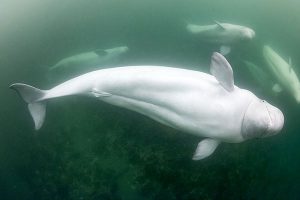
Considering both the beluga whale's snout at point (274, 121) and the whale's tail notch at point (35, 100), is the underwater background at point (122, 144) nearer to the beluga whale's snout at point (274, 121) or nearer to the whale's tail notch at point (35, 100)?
the whale's tail notch at point (35, 100)

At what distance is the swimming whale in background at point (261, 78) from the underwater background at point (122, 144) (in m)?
0.12

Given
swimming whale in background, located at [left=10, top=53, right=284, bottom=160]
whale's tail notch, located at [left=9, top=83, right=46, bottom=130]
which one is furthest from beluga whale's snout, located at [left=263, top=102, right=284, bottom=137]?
whale's tail notch, located at [left=9, top=83, right=46, bottom=130]

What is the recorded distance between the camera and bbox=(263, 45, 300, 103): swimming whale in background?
374 inches

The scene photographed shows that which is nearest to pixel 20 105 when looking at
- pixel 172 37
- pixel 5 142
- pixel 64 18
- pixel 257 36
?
pixel 5 142

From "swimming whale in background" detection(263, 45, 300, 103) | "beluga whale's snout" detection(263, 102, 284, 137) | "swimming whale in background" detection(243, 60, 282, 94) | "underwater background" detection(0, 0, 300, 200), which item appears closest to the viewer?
"beluga whale's snout" detection(263, 102, 284, 137)

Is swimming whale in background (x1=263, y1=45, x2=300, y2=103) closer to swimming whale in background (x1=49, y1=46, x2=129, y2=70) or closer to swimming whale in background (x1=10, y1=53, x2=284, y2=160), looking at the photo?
swimming whale in background (x1=49, y1=46, x2=129, y2=70)

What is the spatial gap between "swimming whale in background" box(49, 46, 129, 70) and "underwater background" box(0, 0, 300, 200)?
271 millimetres

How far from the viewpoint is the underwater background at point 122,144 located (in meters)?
8.33

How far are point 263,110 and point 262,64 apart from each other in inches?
171

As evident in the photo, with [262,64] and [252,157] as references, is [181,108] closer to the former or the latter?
[252,157]

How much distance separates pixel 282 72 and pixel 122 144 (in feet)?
15.1

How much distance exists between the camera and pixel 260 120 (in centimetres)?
551

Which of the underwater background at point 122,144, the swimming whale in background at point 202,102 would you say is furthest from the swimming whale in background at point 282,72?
the swimming whale in background at point 202,102

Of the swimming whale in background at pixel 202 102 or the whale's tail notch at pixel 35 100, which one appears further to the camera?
the whale's tail notch at pixel 35 100
